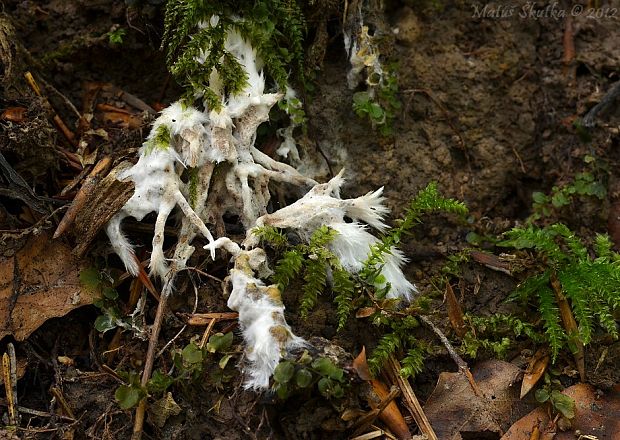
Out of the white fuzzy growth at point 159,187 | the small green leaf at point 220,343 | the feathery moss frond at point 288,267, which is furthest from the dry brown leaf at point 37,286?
the feathery moss frond at point 288,267

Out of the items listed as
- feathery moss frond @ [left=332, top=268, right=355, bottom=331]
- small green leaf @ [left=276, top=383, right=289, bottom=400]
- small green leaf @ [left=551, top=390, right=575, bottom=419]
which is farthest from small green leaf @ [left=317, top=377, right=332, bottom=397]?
small green leaf @ [left=551, top=390, right=575, bottom=419]

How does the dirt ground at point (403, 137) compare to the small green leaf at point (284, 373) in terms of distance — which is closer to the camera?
the small green leaf at point (284, 373)

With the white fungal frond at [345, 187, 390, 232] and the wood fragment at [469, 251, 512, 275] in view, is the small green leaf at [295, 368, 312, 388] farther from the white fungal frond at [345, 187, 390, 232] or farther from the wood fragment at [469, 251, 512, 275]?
the wood fragment at [469, 251, 512, 275]

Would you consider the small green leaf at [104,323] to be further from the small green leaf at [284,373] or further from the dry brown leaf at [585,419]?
the dry brown leaf at [585,419]

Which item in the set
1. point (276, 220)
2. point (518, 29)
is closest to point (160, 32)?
point (276, 220)

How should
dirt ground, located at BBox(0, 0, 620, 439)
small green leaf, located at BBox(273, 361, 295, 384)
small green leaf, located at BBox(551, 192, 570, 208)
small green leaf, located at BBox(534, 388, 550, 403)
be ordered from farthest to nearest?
small green leaf, located at BBox(551, 192, 570, 208) < dirt ground, located at BBox(0, 0, 620, 439) < small green leaf, located at BBox(534, 388, 550, 403) < small green leaf, located at BBox(273, 361, 295, 384)

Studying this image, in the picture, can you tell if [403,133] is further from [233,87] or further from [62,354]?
[62,354]

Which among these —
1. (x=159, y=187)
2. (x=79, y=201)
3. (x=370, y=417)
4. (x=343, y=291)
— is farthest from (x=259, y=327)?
(x=79, y=201)

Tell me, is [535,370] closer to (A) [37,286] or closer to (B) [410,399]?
(B) [410,399]
